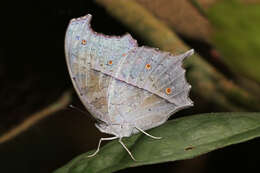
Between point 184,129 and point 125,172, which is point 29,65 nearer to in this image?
point 125,172

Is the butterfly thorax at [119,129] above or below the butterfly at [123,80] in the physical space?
below

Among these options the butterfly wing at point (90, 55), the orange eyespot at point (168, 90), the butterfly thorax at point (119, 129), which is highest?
the butterfly wing at point (90, 55)

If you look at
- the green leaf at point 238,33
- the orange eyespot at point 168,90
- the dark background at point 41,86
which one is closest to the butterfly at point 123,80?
the orange eyespot at point 168,90

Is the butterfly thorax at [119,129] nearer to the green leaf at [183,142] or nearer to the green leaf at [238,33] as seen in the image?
the green leaf at [183,142]

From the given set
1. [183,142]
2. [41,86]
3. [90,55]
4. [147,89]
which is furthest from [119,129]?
[41,86]

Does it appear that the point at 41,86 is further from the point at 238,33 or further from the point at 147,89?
the point at 238,33

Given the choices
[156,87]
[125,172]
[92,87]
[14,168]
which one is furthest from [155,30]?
[14,168]
